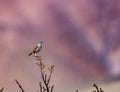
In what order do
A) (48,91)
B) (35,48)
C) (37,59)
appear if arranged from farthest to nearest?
(35,48)
(37,59)
(48,91)

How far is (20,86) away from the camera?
17.1 meters

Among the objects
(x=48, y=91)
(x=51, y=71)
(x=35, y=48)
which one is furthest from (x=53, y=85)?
(x=35, y=48)

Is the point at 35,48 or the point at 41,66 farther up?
the point at 35,48

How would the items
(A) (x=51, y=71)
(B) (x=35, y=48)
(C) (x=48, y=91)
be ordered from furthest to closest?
(B) (x=35, y=48) → (A) (x=51, y=71) → (C) (x=48, y=91)

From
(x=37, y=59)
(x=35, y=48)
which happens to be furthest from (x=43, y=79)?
(x=35, y=48)

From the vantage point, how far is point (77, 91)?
17297 mm

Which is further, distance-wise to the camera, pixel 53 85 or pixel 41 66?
pixel 41 66

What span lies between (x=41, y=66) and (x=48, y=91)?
2473 millimetres

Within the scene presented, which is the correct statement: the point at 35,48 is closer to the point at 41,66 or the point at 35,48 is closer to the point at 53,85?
the point at 41,66

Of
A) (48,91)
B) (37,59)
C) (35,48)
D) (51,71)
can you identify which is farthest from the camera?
(35,48)

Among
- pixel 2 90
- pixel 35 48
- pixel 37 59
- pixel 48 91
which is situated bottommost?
pixel 48 91

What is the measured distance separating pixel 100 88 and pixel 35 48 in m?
10.2

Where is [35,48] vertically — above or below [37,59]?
above

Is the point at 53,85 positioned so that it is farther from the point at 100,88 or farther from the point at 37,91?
the point at 100,88
